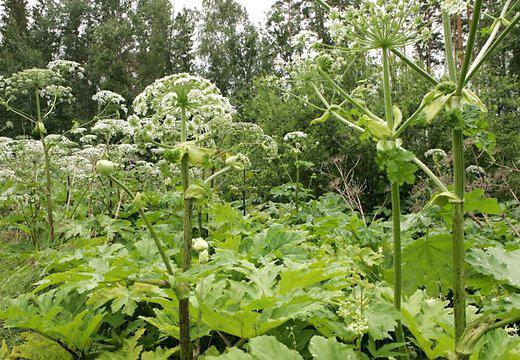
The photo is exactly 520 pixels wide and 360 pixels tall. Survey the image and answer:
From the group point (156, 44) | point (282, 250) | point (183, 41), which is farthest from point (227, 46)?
point (282, 250)

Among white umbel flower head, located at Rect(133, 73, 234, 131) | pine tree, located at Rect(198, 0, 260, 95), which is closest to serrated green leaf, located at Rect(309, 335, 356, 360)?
white umbel flower head, located at Rect(133, 73, 234, 131)

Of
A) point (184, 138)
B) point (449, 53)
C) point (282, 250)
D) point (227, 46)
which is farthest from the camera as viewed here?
point (227, 46)

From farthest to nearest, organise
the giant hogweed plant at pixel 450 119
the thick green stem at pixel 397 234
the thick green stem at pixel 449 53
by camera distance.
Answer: the thick green stem at pixel 397 234 → the thick green stem at pixel 449 53 → the giant hogweed plant at pixel 450 119

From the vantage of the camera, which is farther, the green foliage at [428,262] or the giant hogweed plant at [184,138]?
the giant hogweed plant at [184,138]

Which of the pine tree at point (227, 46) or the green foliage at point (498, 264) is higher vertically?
the pine tree at point (227, 46)

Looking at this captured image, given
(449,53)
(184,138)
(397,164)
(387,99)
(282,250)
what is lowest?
(282,250)

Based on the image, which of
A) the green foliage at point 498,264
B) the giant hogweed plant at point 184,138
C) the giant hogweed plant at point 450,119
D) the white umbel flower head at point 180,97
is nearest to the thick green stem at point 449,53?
the giant hogweed plant at point 450,119

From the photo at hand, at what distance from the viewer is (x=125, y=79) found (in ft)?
121

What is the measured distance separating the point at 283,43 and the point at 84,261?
30506 mm

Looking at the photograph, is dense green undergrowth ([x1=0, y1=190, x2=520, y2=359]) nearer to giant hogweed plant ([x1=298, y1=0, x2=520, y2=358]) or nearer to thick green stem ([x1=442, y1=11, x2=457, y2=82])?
giant hogweed plant ([x1=298, y1=0, x2=520, y2=358])

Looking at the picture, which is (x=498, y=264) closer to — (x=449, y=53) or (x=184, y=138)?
(x=449, y=53)

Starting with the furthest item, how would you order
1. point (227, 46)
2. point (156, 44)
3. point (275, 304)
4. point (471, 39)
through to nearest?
point (156, 44)
point (227, 46)
point (275, 304)
point (471, 39)

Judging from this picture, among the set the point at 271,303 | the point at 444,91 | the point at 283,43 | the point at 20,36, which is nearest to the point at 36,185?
the point at 271,303

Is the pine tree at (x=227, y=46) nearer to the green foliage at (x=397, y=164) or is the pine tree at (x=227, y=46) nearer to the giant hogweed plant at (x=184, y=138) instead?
the giant hogweed plant at (x=184, y=138)
